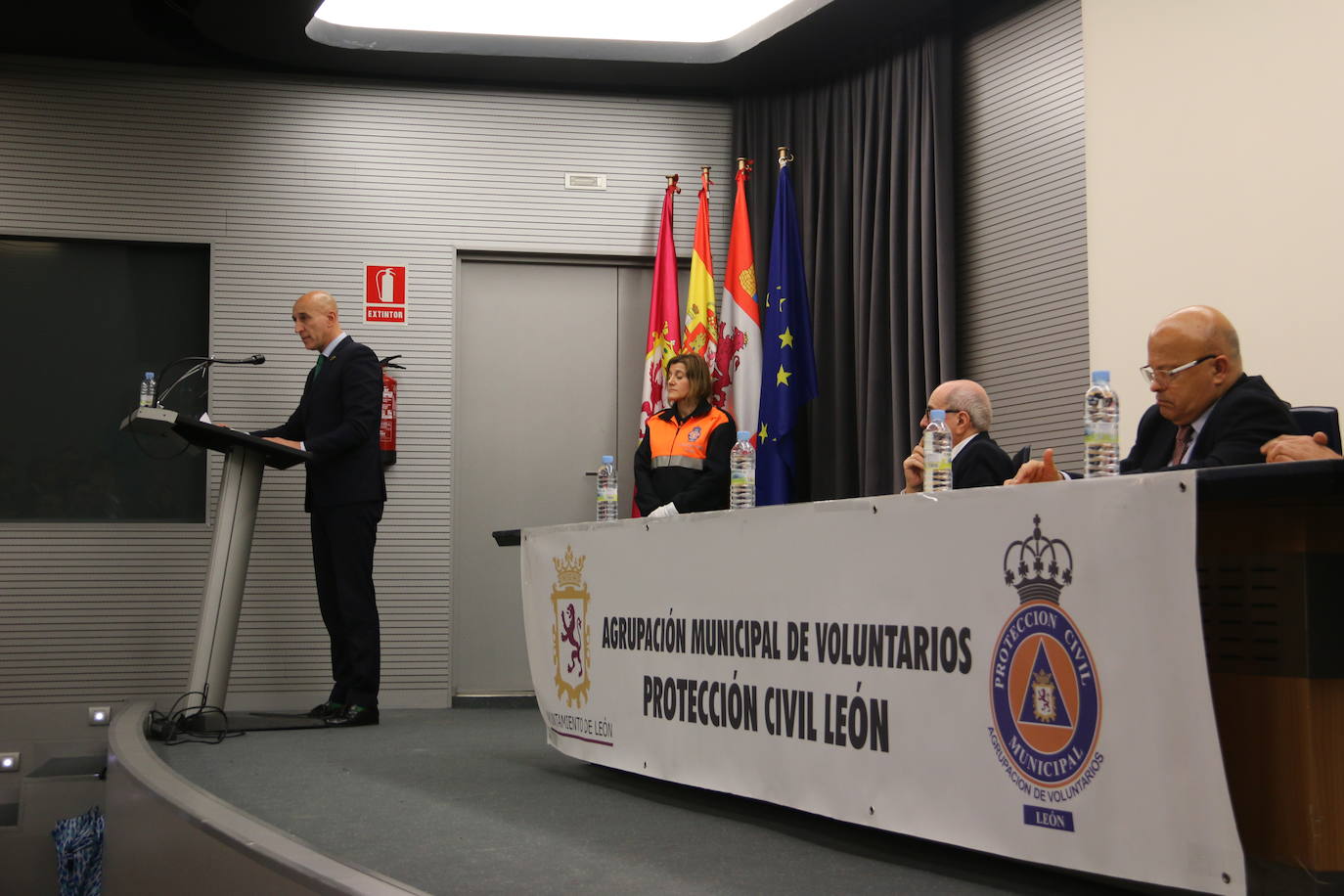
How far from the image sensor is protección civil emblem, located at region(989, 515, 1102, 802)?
1.93 meters

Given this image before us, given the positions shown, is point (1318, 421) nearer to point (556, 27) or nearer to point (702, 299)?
point (702, 299)

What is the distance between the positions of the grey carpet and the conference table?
0.35 feet

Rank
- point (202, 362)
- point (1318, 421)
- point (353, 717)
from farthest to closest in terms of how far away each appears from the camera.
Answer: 1. point (202, 362)
2. point (353, 717)
3. point (1318, 421)

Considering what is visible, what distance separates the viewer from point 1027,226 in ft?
16.4

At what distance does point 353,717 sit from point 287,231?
2.51m

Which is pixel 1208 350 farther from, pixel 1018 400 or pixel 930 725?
pixel 1018 400

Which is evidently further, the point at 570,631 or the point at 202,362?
the point at 202,362

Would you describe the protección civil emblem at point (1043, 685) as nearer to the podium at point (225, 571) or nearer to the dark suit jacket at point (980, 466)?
the dark suit jacket at point (980, 466)

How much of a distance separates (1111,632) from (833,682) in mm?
728

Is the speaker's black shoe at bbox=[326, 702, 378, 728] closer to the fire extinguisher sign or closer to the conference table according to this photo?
the fire extinguisher sign

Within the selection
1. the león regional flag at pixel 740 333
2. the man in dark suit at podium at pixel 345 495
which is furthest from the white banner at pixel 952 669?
the león regional flag at pixel 740 333

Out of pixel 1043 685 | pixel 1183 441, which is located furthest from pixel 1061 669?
pixel 1183 441

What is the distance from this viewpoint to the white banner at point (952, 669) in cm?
182

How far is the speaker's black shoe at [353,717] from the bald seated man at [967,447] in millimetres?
2442
